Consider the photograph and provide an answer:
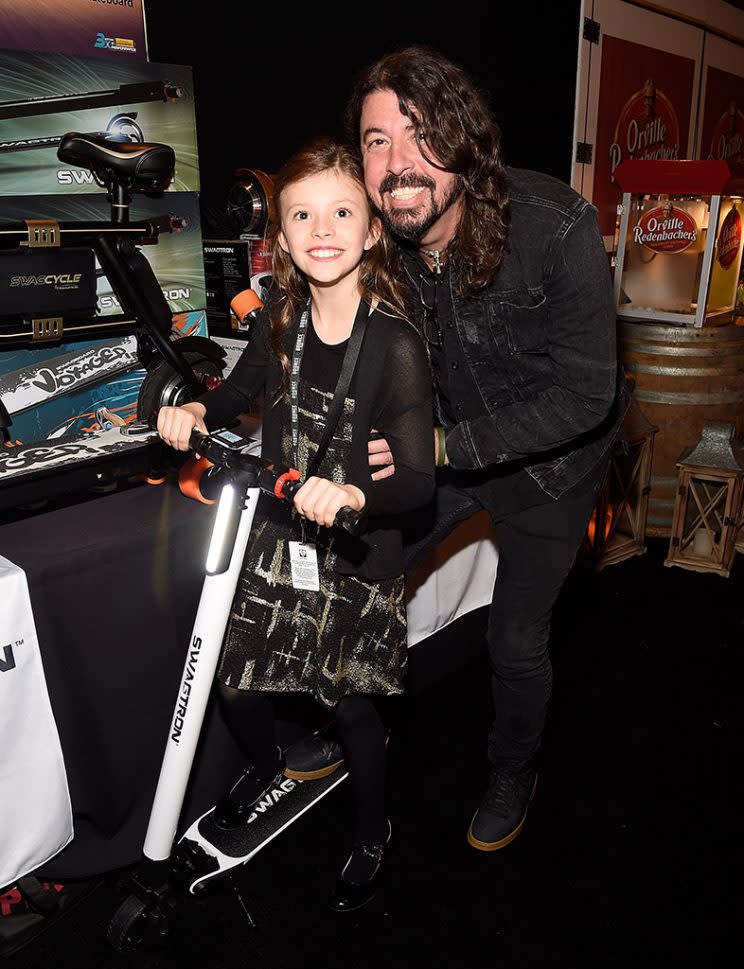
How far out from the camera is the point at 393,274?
160 centimetres

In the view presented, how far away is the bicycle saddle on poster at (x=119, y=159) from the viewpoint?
1993 millimetres

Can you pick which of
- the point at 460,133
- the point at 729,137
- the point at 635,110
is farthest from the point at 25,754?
the point at 729,137

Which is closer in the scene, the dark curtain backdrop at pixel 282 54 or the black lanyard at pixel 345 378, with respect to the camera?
the black lanyard at pixel 345 378

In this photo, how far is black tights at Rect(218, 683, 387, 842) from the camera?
1.76 meters

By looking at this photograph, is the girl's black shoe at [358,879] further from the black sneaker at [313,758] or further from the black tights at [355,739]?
the black sneaker at [313,758]

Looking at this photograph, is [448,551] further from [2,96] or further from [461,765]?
[2,96]

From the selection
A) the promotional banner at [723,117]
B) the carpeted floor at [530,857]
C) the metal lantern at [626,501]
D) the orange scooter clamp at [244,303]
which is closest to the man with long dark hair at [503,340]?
the carpeted floor at [530,857]

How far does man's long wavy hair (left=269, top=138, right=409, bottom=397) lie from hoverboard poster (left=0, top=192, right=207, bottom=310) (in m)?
0.71

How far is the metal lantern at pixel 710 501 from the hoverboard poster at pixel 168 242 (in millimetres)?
2274

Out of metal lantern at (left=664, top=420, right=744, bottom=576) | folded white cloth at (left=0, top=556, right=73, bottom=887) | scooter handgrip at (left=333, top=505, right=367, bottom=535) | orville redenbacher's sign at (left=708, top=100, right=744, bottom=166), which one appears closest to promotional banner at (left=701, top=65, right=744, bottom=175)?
orville redenbacher's sign at (left=708, top=100, right=744, bottom=166)

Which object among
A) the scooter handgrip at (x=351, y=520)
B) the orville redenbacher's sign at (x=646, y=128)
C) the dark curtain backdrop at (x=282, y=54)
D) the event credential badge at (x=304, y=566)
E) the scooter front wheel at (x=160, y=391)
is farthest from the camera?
the orville redenbacher's sign at (x=646, y=128)

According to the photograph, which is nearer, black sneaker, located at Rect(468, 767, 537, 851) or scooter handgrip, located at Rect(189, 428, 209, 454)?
scooter handgrip, located at Rect(189, 428, 209, 454)

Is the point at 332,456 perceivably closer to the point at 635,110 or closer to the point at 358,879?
the point at 358,879

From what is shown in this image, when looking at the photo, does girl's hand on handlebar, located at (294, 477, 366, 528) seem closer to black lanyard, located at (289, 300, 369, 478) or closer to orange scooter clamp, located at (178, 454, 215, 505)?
black lanyard, located at (289, 300, 369, 478)
